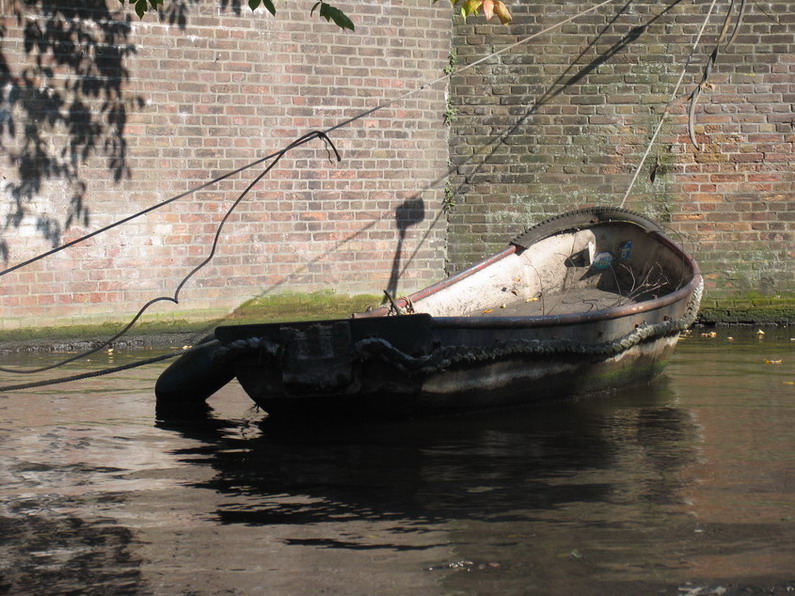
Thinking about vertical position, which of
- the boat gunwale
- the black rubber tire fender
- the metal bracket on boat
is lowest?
the metal bracket on boat

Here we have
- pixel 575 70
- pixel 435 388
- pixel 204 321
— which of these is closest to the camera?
pixel 435 388

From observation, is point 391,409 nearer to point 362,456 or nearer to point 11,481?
point 362,456

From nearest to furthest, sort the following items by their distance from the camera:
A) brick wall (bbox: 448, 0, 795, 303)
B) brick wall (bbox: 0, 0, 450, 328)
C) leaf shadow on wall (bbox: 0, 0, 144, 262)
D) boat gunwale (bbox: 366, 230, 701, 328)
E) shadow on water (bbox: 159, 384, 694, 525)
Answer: shadow on water (bbox: 159, 384, 694, 525)
boat gunwale (bbox: 366, 230, 701, 328)
leaf shadow on wall (bbox: 0, 0, 144, 262)
brick wall (bbox: 0, 0, 450, 328)
brick wall (bbox: 448, 0, 795, 303)

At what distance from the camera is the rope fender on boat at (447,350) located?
6838mm

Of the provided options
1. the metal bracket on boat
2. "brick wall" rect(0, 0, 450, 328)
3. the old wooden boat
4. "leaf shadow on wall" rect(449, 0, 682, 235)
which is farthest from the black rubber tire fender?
"brick wall" rect(0, 0, 450, 328)

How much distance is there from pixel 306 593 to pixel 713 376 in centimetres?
590

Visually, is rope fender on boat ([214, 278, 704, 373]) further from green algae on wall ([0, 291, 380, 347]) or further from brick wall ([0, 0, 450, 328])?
brick wall ([0, 0, 450, 328])

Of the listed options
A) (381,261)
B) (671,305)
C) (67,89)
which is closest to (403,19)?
(381,261)

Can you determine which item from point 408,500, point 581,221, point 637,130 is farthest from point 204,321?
point 408,500

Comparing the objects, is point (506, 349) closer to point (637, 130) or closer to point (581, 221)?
point (581, 221)

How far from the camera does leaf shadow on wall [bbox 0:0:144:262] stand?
431 inches

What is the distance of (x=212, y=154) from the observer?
11781 millimetres

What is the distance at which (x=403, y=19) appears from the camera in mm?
12406

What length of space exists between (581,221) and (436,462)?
4.76m
